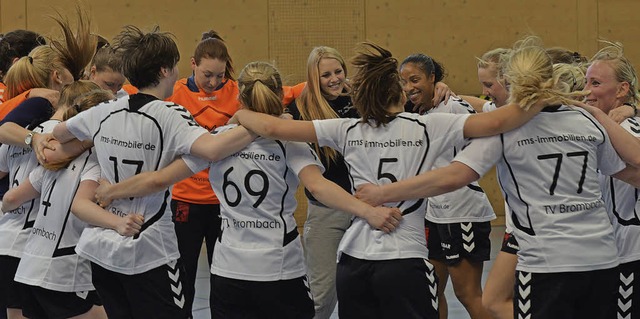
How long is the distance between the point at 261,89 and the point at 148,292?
3.17 feet

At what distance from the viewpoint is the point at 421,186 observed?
11.1ft

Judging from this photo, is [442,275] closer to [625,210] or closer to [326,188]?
[625,210]

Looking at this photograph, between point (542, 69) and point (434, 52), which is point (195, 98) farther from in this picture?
point (434, 52)

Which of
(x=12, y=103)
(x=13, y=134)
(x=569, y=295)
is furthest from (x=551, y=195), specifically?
(x=12, y=103)

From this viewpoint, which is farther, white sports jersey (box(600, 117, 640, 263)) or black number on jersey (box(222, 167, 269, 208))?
white sports jersey (box(600, 117, 640, 263))

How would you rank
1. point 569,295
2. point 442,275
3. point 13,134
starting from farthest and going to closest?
point 442,275, point 13,134, point 569,295

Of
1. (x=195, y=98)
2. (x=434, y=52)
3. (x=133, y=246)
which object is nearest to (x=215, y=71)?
(x=195, y=98)

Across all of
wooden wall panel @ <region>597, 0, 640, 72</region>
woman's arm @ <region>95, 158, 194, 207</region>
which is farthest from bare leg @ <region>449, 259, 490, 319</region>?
wooden wall panel @ <region>597, 0, 640, 72</region>

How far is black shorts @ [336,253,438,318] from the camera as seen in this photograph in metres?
3.38

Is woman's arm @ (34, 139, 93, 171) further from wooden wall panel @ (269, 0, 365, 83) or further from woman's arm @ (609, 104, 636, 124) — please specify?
wooden wall panel @ (269, 0, 365, 83)

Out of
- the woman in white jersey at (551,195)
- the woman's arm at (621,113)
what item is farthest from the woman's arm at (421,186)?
the woman's arm at (621,113)

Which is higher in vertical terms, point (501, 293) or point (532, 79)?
point (532, 79)

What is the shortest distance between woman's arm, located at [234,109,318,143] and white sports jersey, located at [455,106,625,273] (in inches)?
26.2

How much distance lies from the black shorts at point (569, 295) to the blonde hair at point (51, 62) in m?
Result: 2.54
